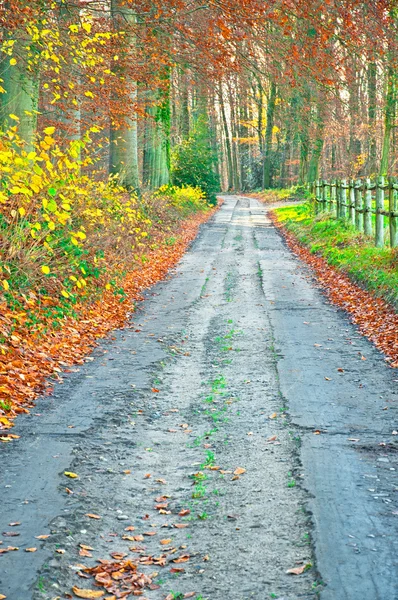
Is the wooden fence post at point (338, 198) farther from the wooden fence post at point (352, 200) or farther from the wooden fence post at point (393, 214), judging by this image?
the wooden fence post at point (393, 214)

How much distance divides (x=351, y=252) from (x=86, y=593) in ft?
47.1

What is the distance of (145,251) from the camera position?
19.2 meters

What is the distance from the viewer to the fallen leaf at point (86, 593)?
3889mm

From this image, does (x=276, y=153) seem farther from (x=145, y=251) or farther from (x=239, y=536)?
(x=239, y=536)

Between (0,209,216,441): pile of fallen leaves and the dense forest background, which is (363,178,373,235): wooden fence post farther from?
(0,209,216,441): pile of fallen leaves

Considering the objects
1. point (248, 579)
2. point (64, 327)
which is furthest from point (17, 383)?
point (248, 579)

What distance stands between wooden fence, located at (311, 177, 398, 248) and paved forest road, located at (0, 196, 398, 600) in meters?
5.52

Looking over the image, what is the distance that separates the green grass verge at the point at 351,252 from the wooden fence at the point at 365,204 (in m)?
0.28

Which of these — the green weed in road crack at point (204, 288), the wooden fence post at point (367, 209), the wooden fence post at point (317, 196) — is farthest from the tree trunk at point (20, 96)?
the wooden fence post at point (317, 196)

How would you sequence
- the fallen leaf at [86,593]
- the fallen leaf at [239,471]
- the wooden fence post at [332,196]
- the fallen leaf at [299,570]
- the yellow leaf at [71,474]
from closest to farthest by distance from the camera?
1. the fallen leaf at [86,593]
2. the fallen leaf at [299,570]
3. the yellow leaf at [71,474]
4. the fallen leaf at [239,471]
5. the wooden fence post at [332,196]

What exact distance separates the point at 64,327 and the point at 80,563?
240 inches

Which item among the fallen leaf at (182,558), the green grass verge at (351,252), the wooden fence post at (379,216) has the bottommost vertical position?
the fallen leaf at (182,558)

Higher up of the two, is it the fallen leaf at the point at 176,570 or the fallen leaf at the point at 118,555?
the fallen leaf at the point at 118,555

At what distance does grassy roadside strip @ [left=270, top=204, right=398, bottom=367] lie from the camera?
10906 millimetres
